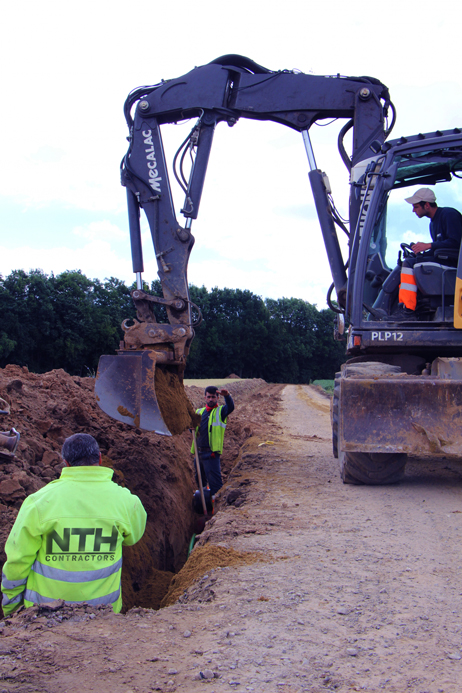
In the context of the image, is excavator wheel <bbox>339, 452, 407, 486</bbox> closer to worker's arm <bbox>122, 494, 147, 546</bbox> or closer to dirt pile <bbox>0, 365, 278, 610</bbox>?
dirt pile <bbox>0, 365, 278, 610</bbox>

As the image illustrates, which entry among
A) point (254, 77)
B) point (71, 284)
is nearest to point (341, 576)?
point (254, 77)

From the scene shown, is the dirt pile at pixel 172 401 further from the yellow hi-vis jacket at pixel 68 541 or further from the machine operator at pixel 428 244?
the yellow hi-vis jacket at pixel 68 541

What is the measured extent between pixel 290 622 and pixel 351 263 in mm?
4896

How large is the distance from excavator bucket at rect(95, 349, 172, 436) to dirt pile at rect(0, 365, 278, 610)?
1.07 m

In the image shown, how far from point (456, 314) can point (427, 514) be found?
224 cm

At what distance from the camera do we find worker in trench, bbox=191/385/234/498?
827cm

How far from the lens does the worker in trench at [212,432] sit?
8.27m

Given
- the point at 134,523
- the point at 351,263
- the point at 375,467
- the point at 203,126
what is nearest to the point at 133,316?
the point at 203,126

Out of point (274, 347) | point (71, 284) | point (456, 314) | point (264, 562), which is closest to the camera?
point (264, 562)

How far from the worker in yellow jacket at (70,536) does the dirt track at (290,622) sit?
0.56 feet

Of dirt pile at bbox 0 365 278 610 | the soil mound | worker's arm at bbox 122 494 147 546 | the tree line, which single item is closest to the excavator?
dirt pile at bbox 0 365 278 610

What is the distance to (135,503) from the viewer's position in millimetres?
3326

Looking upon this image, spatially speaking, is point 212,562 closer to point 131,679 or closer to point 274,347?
point 131,679

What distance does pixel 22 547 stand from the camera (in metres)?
2.98
